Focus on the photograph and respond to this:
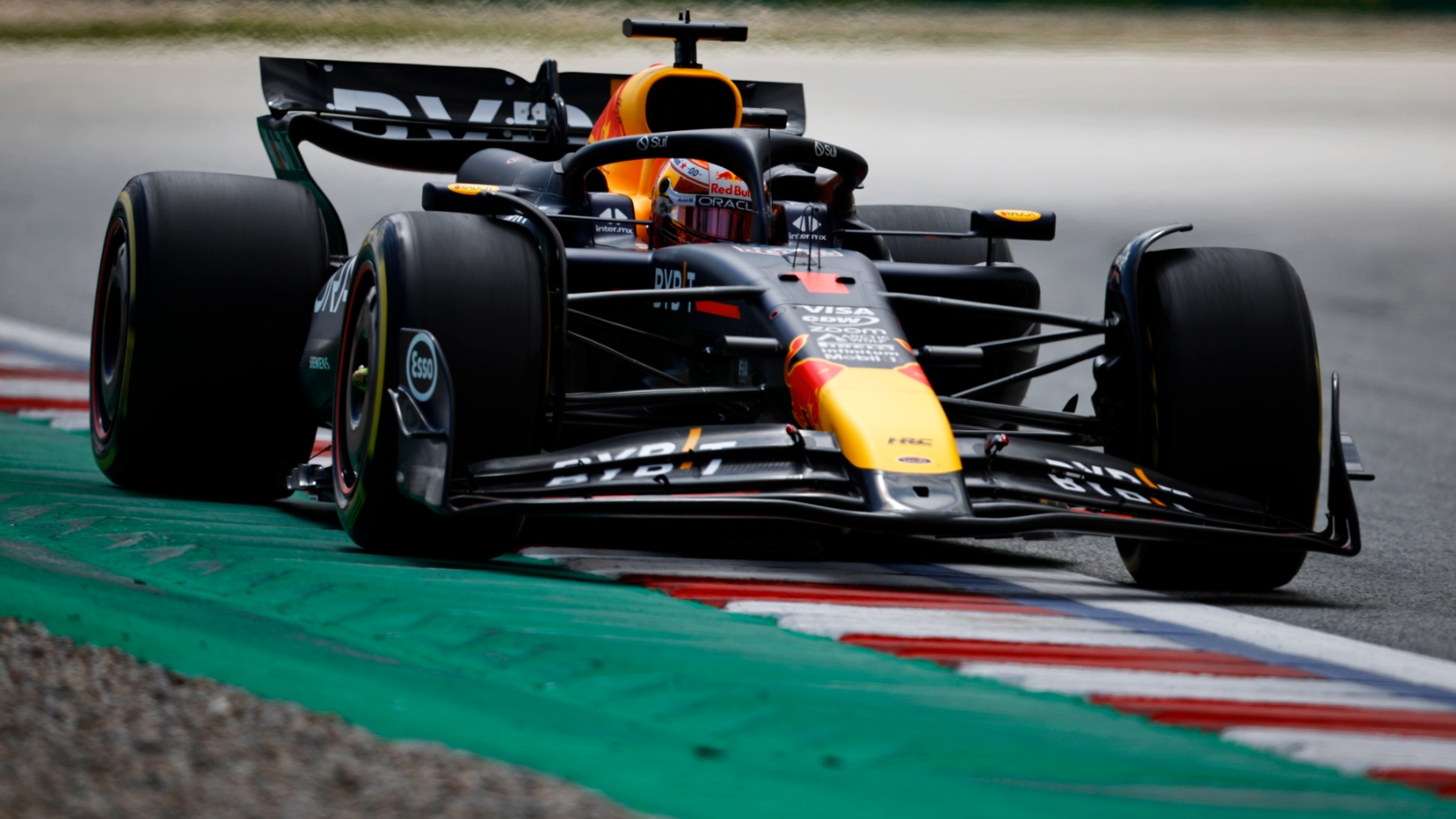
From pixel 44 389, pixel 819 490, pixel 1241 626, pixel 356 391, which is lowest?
pixel 44 389

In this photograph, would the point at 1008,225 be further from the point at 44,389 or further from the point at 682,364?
the point at 44,389

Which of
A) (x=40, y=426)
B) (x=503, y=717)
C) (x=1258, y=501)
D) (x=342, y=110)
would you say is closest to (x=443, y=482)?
(x=503, y=717)

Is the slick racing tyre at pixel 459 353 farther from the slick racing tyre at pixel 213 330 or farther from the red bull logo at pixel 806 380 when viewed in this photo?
the slick racing tyre at pixel 213 330

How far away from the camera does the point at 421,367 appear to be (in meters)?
4.47

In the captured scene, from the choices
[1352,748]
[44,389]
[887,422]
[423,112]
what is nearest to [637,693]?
[1352,748]

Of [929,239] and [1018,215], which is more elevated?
[1018,215]

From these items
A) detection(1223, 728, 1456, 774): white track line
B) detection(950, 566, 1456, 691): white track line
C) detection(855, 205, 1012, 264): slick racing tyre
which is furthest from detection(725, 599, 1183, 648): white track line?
detection(855, 205, 1012, 264): slick racing tyre

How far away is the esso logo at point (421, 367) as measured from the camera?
4.41 metres

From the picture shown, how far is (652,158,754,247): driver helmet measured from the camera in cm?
591

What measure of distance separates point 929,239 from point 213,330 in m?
Result: 3.15

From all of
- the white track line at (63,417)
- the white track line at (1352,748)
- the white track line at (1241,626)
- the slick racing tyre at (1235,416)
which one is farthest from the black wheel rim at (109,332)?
the white track line at (1352,748)

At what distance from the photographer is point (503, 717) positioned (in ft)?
9.57

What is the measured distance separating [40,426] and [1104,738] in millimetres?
6234

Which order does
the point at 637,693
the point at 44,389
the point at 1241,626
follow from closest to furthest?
the point at 637,693 → the point at 1241,626 → the point at 44,389
